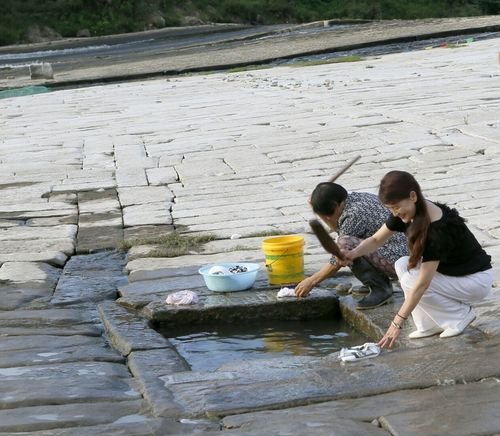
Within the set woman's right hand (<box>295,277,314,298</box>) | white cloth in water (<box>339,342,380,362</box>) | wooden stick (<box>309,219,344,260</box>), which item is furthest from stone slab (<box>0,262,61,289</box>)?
white cloth in water (<box>339,342,380,362</box>)

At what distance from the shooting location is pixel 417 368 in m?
4.46

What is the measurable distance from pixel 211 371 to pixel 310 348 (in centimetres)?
74

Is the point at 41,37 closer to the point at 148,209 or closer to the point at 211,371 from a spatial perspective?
the point at 148,209

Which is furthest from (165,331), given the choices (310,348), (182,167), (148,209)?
(182,167)

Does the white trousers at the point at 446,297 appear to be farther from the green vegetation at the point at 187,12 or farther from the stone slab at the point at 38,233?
the green vegetation at the point at 187,12

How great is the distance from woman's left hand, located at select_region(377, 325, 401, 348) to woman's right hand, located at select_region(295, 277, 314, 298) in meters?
0.99

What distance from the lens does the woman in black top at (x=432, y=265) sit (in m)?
4.79

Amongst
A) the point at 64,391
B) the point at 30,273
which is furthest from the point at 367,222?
the point at 30,273

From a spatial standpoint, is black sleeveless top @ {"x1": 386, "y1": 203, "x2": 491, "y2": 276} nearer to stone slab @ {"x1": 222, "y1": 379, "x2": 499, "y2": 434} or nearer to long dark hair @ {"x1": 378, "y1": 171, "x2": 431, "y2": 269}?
long dark hair @ {"x1": 378, "y1": 171, "x2": 431, "y2": 269}

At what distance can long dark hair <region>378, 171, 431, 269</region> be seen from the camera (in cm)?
474

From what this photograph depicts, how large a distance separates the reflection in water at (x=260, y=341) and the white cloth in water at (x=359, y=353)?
45cm

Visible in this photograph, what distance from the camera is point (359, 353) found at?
4.71 metres

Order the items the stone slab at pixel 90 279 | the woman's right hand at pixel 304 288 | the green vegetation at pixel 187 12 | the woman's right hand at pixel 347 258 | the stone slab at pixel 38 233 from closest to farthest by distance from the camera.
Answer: the woman's right hand at pixel 347 258 < the woman's right hand at pixel 304 288 < the stone slab at pixel 90 279 < the stone slab at pixel 38 233 < the green vegetation at pixel 187 12

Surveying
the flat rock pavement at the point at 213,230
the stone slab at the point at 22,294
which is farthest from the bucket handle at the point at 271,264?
the stone slab at the point at 22,294
